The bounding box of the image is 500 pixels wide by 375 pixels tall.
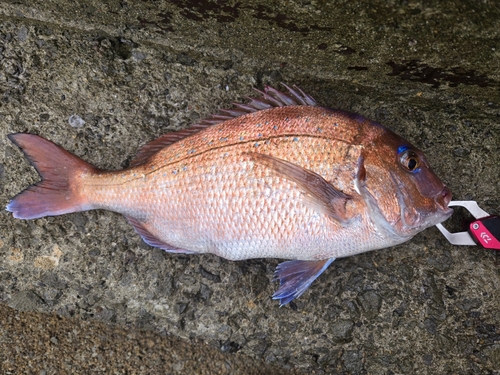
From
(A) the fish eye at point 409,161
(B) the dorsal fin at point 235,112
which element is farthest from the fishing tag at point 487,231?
(B) the dorsal fin at point 235,112

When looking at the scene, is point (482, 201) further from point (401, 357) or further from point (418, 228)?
point (401, 357)

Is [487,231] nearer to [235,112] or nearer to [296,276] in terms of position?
[296,276]

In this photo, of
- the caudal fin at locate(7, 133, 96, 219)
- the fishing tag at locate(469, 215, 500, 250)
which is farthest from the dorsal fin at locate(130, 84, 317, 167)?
the fishing tag at locate(469, 215, 500, 250)

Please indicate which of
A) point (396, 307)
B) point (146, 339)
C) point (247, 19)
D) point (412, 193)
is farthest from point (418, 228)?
point (146, 339)

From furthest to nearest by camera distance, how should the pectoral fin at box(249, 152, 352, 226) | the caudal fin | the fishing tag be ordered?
1. the fishing tag
2. the caudal fin
3. the pectoral fin at box(249, 152, 352, 226)

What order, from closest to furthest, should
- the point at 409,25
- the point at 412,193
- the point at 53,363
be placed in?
the point at 409,25 → the point at 412,193 → the point at 53,363

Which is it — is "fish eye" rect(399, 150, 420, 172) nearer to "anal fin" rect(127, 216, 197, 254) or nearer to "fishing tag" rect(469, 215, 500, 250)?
"fishing tag" rect(469, 215, 500, 250)

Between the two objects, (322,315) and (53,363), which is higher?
(322,315)
